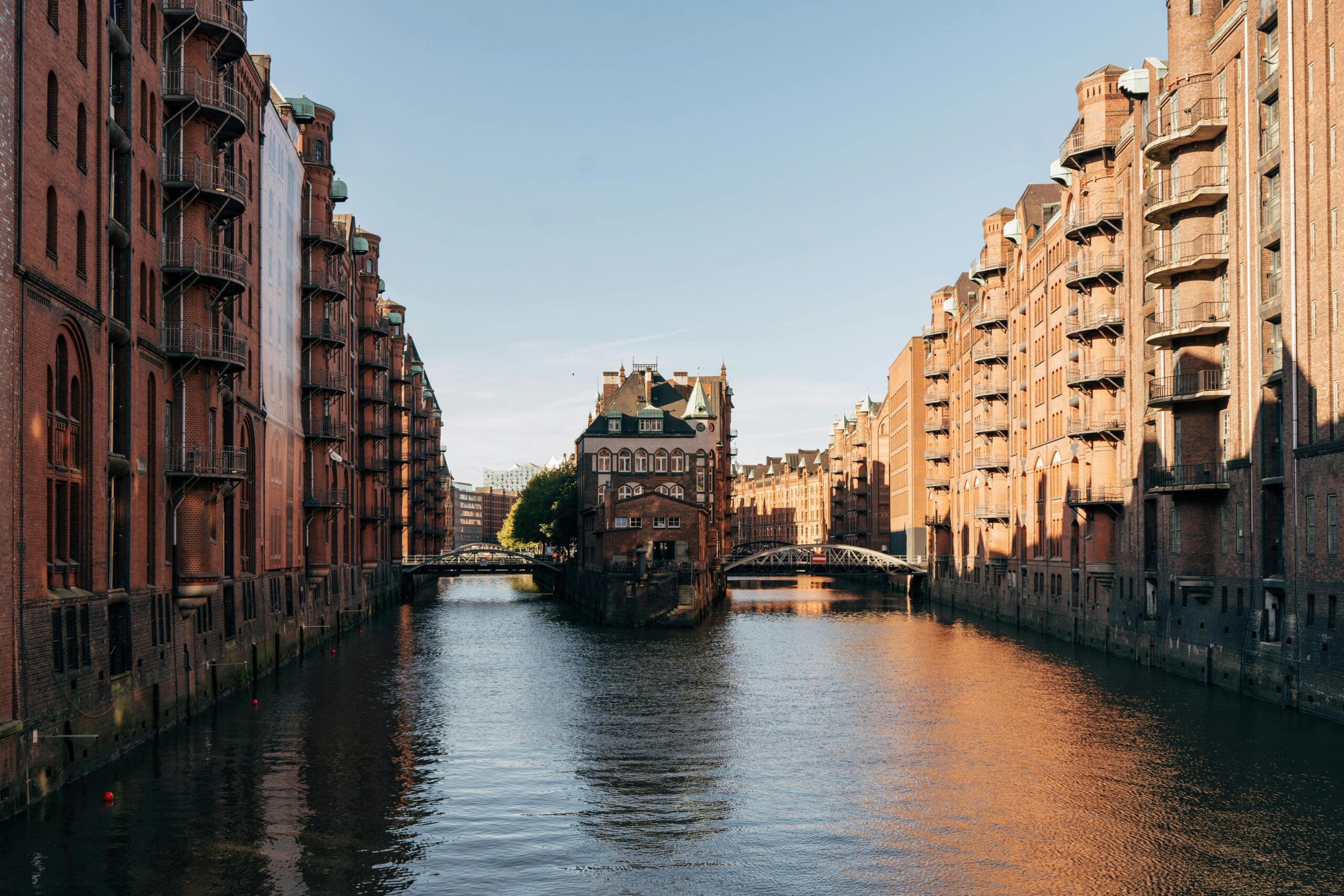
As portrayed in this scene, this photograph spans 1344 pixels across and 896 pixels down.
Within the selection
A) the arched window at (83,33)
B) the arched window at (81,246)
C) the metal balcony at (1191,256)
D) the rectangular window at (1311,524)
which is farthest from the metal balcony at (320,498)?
the rectangular window at (1311,524)

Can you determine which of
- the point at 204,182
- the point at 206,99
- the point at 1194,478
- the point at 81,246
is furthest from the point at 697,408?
the point at 81,246

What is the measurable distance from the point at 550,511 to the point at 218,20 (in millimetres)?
106270

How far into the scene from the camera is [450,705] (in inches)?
1927

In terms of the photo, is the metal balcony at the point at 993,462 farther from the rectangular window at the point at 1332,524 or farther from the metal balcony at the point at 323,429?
the rectangular window at the point at 1332,524

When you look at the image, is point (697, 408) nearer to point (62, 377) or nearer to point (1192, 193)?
point (1192, 193)

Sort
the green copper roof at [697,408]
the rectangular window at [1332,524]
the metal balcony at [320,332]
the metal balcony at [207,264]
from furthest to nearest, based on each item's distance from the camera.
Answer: the green copper roof at [697,408] → the metal balcony at [320,332] → the metal balcony at [207,264] → the rectangular window at [1332,524]

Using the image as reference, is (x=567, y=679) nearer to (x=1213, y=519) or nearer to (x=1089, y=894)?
(x=1213, y=519)

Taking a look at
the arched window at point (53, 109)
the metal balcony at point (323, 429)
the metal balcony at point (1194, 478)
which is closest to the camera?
the arched window at point (53, 109)

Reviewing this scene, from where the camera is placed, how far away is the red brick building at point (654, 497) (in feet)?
287

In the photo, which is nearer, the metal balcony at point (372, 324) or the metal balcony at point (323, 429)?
the metal balcony at point (323, 429)

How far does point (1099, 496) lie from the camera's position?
62.2 meters

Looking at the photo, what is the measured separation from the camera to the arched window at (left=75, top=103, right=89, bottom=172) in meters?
31.9

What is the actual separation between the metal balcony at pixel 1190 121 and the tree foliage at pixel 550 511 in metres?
92.6

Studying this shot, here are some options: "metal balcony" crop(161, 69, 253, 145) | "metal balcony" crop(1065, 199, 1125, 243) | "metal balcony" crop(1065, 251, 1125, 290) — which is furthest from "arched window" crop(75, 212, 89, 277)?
"metal balcony" crop(1065, 251, 1125, 290)
